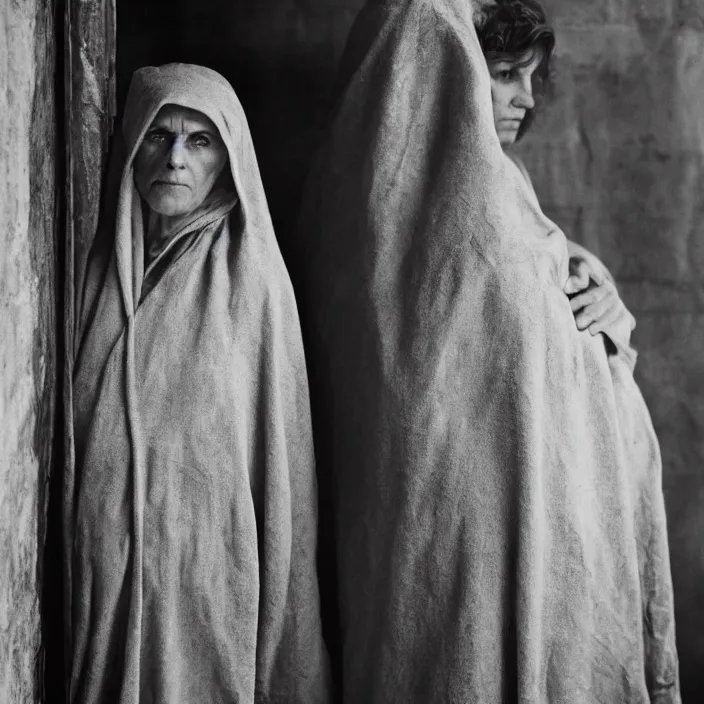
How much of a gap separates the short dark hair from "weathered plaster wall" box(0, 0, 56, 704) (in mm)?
796

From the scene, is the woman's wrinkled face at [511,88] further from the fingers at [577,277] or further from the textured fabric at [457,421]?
the fingers at [577,277]

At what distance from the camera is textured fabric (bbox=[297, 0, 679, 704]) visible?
64.8 inches

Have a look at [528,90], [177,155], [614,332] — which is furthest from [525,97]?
[177,155]

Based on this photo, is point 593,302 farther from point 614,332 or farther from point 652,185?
point 652,185

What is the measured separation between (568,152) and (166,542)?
1.20 metres

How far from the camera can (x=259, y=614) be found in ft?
5.59

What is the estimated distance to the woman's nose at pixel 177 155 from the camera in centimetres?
173

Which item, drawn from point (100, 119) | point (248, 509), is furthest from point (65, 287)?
point (248, 509)

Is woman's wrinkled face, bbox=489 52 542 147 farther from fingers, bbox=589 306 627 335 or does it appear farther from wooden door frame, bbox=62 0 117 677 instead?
wooden door frame, bbox=62 0 117 677

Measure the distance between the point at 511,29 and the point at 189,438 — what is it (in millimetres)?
970

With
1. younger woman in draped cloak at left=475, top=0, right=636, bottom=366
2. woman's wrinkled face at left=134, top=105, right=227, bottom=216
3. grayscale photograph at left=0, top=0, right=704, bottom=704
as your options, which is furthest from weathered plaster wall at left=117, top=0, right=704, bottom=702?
woman's wrinkled face at left=134, top=105, right=227, bottom=216

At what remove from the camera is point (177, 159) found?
5.67 feet

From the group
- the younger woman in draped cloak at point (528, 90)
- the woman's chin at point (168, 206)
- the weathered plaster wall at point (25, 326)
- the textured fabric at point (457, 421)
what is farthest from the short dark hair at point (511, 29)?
the weathered plaster wall at point (25, 326)

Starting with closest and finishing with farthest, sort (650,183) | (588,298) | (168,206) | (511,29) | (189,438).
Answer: (189,438) < (168,206) < (588,298) < (511,29) < (650,183)
